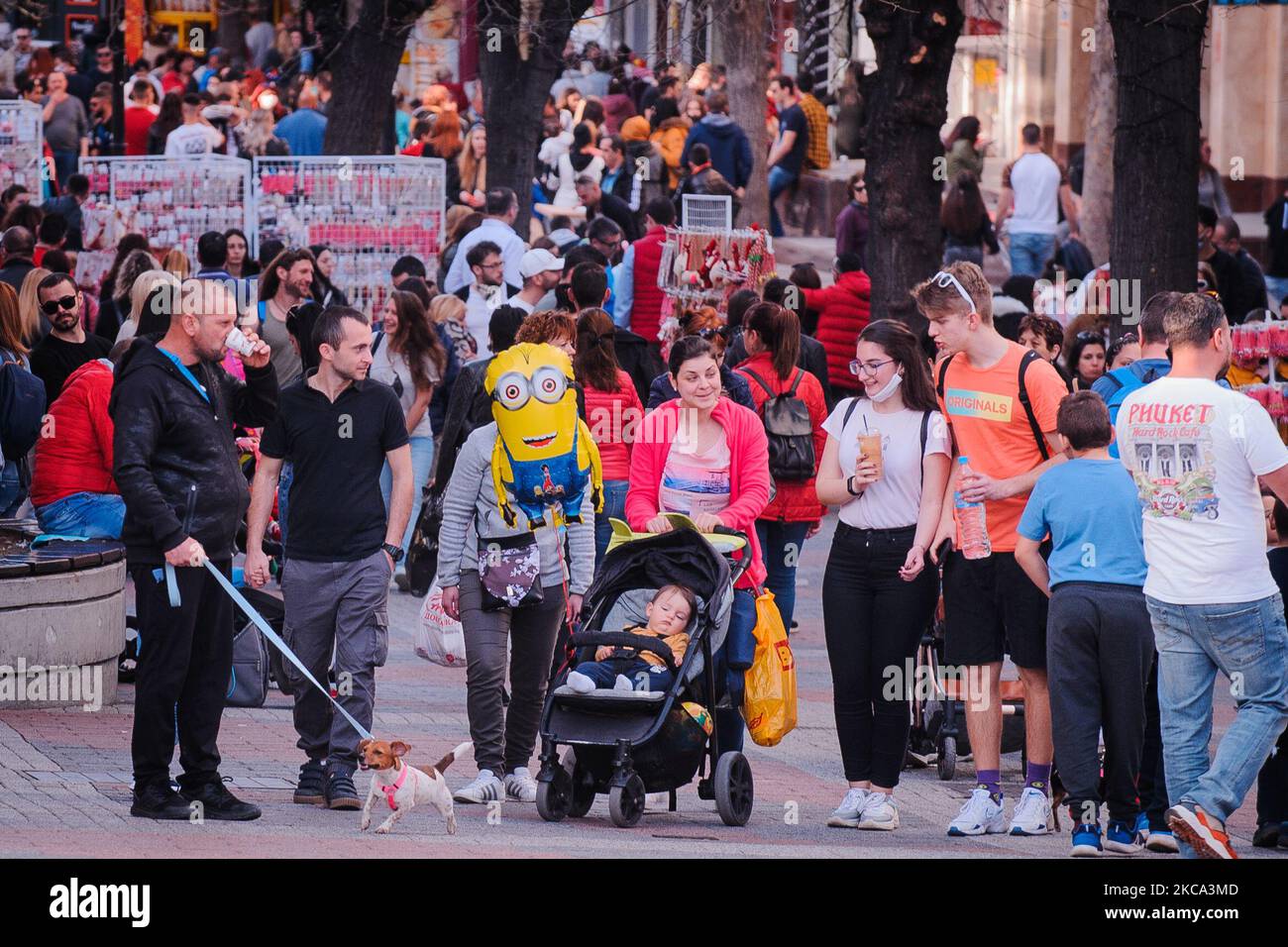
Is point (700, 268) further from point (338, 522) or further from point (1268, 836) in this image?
point (1268, 836)

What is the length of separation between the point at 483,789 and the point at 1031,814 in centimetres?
220

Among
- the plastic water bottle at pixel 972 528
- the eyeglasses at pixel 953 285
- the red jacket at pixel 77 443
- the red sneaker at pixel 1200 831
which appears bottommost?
the red sneaker at pixel 1200 831

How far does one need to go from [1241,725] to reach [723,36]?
2122cm

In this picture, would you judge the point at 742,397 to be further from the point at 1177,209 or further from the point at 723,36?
the point at 723,36

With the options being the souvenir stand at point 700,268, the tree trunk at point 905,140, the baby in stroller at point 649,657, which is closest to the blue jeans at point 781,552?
the baby in stroller at point 649,657

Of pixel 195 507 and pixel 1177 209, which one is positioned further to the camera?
pixel 1177 209

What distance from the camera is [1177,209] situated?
12.8 m

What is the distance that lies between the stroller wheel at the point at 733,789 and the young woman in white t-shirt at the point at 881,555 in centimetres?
36

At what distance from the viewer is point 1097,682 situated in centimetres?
777

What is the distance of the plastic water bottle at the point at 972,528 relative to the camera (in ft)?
26.8

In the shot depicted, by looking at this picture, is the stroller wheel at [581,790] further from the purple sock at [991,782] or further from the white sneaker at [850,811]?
the purple sock at [991,782]

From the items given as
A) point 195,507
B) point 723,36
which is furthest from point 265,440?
point 723,36

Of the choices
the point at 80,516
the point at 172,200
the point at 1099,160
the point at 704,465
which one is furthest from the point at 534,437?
the point at 1099,160
